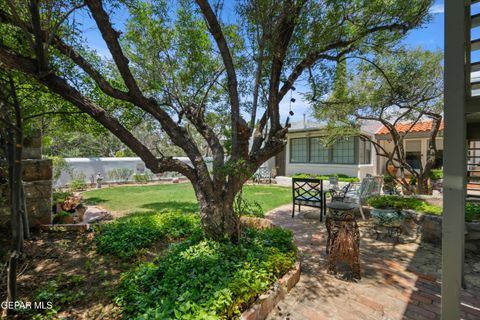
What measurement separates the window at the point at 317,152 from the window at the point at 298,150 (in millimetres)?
476

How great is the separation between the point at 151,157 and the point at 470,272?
4.89 m

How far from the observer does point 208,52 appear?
17.4 ft

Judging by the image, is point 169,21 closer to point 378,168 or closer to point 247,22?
point 247,22

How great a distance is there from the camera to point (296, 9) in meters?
3.48

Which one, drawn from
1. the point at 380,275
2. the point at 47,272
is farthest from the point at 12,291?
the point at 380,275

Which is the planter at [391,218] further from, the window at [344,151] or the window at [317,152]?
the window at [317,152]

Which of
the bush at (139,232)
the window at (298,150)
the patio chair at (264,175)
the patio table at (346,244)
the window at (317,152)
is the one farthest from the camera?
the window at (298,150)

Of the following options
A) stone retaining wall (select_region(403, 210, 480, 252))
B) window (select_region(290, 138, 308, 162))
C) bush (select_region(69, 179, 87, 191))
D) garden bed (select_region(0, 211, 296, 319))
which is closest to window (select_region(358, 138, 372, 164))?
window (select_region(290, 138, 308, 162))

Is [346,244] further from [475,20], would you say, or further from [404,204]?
[404,204]

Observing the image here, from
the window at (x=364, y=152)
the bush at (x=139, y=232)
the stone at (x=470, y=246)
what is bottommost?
the stone at (x=470, y=246)

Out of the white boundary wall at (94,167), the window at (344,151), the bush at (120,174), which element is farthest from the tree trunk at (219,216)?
the bush at (120,174)

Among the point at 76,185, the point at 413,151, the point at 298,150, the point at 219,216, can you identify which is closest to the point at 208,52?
the point at 219,216

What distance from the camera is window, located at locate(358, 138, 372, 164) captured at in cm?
1363

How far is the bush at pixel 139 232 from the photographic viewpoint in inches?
163
